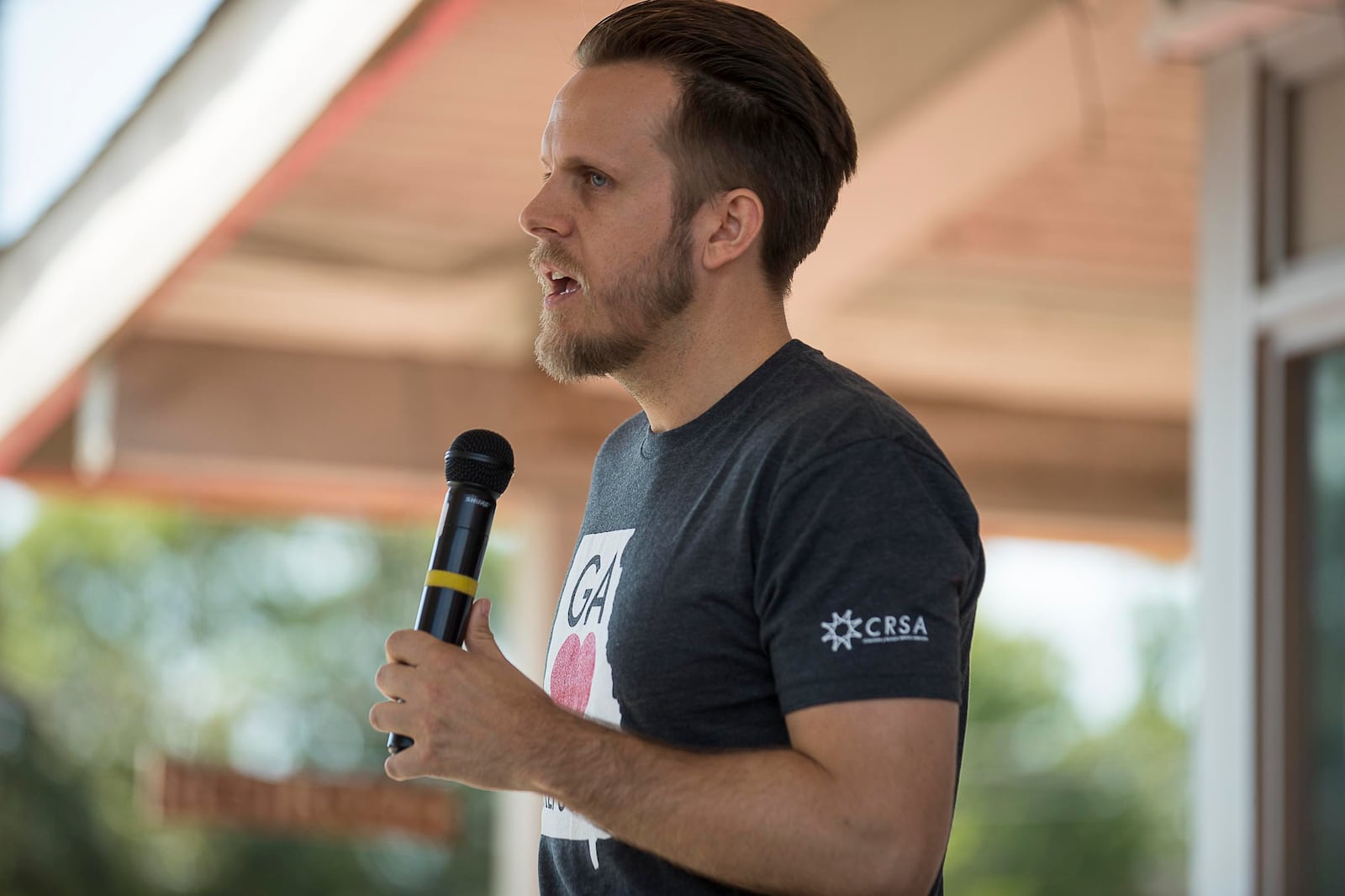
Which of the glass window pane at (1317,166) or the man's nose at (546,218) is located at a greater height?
the glass window pane at (1317,166)

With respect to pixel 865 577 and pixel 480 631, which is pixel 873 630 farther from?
pixel 480 631

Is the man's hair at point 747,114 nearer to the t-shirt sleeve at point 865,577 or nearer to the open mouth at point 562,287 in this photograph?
the open mouth at point 562,287

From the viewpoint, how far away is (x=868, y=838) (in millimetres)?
1112

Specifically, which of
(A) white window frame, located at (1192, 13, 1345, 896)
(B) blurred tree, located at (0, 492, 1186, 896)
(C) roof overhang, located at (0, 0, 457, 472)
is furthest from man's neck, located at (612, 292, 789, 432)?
(B) blurred tree, located at (0, 492, 1186, 896)

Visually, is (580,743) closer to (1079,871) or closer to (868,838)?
(868,838)

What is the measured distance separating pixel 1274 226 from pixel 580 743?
266 centimetres

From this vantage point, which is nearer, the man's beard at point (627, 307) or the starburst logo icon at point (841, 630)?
the starburst logo icon at point (841, 630)

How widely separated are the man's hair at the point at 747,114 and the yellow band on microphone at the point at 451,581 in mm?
347

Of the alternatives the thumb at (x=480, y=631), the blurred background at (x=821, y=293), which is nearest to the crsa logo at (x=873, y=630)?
the thumb at (x=480, y=631)

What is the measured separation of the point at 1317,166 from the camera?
132 inches

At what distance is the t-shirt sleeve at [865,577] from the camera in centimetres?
114

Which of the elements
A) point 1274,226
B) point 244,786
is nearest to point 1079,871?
point 244,786

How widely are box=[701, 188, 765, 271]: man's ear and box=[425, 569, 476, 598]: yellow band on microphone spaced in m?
0.33

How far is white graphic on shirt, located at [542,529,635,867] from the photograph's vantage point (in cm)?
132
